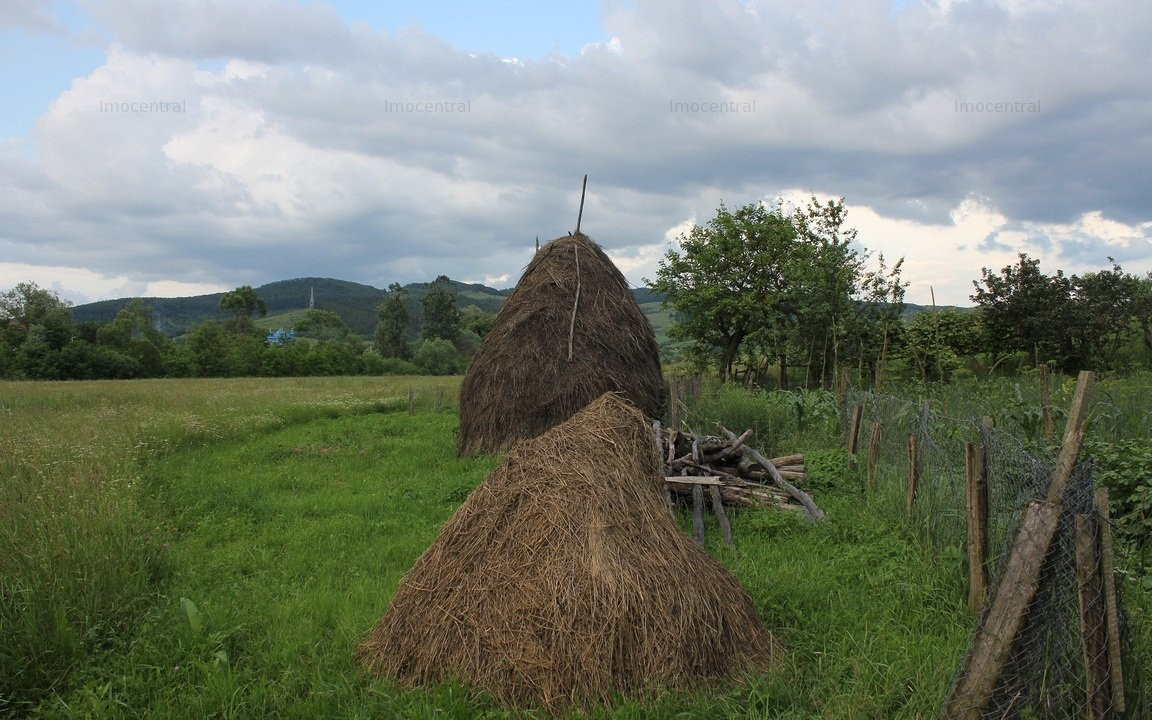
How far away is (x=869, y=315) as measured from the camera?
19.9 metres

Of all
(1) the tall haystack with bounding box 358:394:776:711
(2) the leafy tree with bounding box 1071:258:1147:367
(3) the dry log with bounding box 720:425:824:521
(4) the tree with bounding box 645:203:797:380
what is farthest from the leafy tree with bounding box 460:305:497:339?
(1) the tall haystack with bounding box 358:394:776:711

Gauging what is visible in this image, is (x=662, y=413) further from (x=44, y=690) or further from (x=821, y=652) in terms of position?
(x=44, y=690)

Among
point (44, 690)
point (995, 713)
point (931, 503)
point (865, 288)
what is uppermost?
point (865, 288)

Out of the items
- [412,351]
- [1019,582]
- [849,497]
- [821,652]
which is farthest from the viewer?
[412,351]

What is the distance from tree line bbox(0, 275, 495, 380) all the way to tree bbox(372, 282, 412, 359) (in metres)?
0.10

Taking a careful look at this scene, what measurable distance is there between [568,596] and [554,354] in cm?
750

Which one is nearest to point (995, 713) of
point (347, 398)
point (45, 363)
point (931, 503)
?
point (931, 503)

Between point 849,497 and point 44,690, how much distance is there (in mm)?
7320

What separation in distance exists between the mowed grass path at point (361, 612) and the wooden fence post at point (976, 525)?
0.21 meters

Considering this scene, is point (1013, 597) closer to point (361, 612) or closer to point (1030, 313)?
point (361, 612)

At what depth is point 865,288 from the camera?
62.3 feet

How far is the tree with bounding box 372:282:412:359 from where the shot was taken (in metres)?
72.7

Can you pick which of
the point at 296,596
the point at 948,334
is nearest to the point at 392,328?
the point at 948,334

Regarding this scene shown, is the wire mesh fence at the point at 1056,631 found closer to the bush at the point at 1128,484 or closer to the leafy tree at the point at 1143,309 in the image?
the bush at the point at 1128,484
